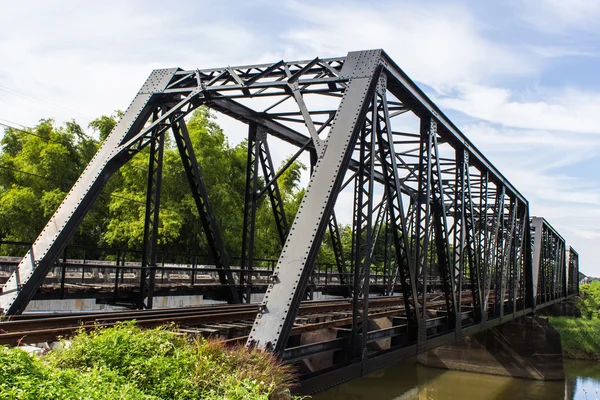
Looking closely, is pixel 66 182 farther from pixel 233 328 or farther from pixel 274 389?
pixel 274 389

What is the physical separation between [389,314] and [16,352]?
9247 mm

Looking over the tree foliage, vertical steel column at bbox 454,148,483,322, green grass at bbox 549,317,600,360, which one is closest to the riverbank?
green grass at bbox 549,317,600,360

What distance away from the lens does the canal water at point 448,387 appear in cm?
2712

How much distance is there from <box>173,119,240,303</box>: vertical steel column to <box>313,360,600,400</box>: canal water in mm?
11748

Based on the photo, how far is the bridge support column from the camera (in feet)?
109

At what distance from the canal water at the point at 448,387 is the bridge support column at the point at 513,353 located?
1.82 ft

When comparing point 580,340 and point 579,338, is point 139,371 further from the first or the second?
point 579,338

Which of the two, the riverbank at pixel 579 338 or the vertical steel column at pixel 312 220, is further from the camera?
the riverbank at pixel 579 338

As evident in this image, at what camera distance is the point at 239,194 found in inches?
1508

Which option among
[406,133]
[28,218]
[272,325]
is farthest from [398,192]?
[28,218]

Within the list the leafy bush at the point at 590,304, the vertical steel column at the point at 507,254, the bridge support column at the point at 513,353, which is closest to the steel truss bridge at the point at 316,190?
the vertical steel column at the point at 507,254

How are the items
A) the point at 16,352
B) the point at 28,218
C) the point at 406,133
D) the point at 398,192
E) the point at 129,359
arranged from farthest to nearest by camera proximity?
1. the point at 28,218
2. the point at 406,133
3. the point at 398,192
4. the point at 129,359
5. the point at 16,352

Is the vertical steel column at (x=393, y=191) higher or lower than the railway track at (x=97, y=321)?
higher

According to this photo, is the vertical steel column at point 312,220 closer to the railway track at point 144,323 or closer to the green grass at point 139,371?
the railway track at point 144,323
